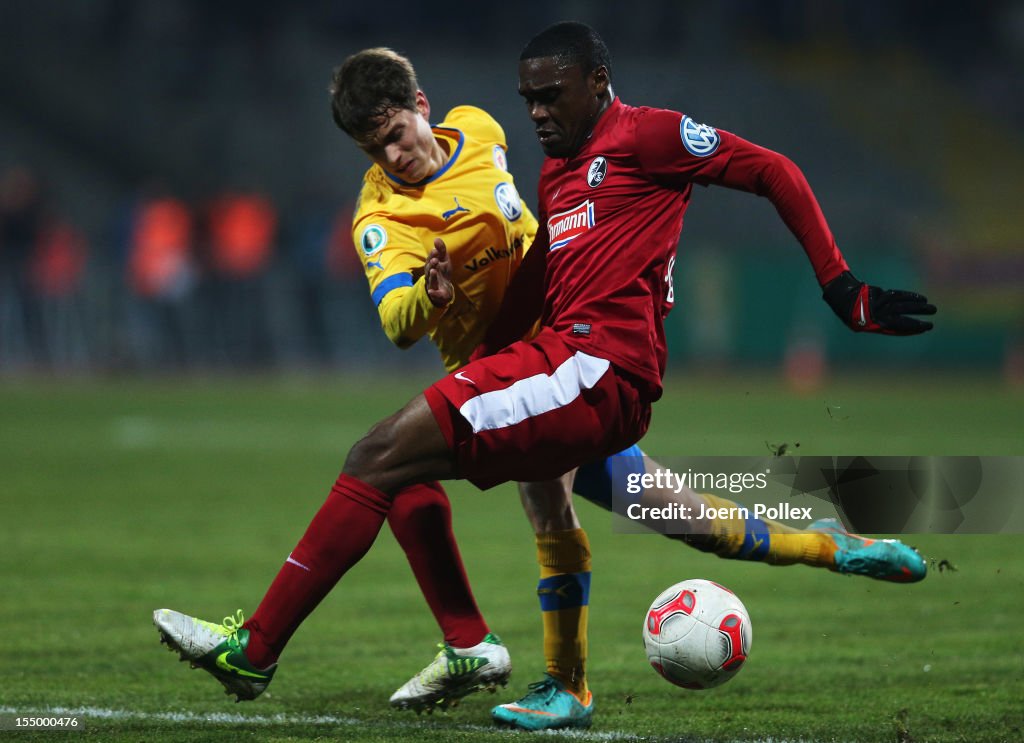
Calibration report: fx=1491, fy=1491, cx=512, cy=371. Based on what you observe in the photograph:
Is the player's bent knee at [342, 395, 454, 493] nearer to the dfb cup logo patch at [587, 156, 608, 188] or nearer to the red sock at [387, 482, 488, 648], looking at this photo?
the red sock at [387, 482, 488, 648]

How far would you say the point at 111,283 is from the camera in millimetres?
21625

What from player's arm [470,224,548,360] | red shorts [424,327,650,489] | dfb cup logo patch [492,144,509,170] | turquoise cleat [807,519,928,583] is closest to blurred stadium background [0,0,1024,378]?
turquoise cleat [807,519,928,583]

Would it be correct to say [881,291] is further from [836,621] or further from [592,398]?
[836,621]

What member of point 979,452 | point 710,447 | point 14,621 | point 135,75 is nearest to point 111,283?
point 135,75

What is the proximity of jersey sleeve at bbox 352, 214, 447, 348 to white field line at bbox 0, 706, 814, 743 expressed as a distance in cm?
122

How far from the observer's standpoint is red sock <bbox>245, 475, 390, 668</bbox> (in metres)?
4.35

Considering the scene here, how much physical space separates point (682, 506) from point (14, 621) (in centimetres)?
311

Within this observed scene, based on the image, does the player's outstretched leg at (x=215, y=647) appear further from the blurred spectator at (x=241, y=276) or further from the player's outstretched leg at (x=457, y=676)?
the blurred spectator at (x=241, y=276)

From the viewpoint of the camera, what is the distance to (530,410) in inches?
170

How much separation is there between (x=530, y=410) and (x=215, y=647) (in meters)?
1.15

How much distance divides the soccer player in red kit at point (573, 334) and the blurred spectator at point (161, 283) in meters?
17.4

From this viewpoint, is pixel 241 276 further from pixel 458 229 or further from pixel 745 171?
pixel 745 171

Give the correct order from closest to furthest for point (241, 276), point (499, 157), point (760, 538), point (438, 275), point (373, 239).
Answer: point (438, 275), point (373, 239), point (760, 538), point (499, 157), point (241, 276)

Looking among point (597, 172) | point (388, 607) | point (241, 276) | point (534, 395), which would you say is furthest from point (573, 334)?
point (241, 276)
